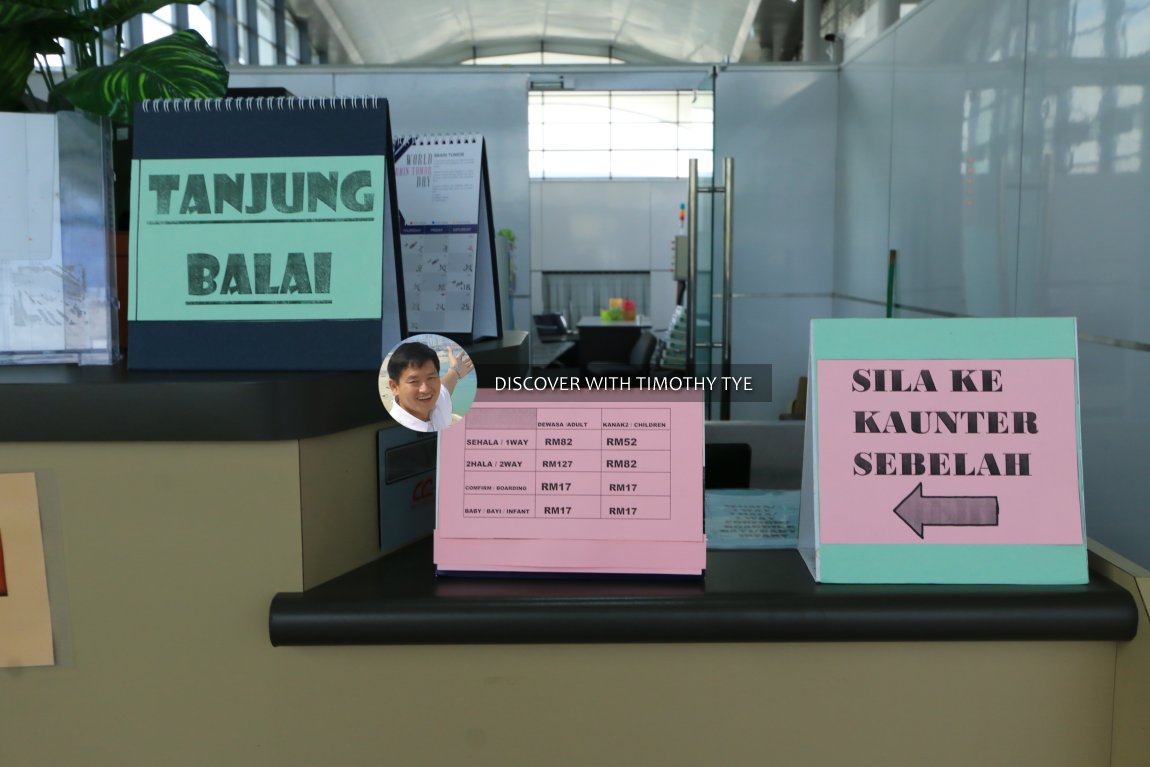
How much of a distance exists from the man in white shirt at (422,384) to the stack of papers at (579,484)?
0.08 feet

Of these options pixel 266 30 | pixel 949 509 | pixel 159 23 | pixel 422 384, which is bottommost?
pixel 949 509

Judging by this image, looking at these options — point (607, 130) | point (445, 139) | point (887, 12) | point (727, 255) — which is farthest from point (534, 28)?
point (445, 139)

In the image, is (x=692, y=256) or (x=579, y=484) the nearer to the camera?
(x=579, y=484)

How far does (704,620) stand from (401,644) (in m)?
0.29

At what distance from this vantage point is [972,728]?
893mm

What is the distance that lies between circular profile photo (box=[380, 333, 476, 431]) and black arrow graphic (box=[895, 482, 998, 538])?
443 mm

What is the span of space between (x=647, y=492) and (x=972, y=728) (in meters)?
0.39

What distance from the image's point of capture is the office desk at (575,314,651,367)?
29.5 ft

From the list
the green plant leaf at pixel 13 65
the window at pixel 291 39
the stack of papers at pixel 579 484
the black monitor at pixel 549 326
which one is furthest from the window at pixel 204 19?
the stack of papers at pixel 579 484

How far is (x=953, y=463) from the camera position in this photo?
88cm

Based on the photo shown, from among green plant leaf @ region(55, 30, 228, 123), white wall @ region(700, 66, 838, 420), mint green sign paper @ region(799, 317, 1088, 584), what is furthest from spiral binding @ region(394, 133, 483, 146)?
white wall @ region(700, 66, 838, 420)

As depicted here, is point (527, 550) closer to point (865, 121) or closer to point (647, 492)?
point (647, 492)

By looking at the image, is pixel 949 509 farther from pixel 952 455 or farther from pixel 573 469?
pixel 573 469

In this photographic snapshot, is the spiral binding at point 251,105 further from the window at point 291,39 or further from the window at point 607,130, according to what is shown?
the window at point 607,130
